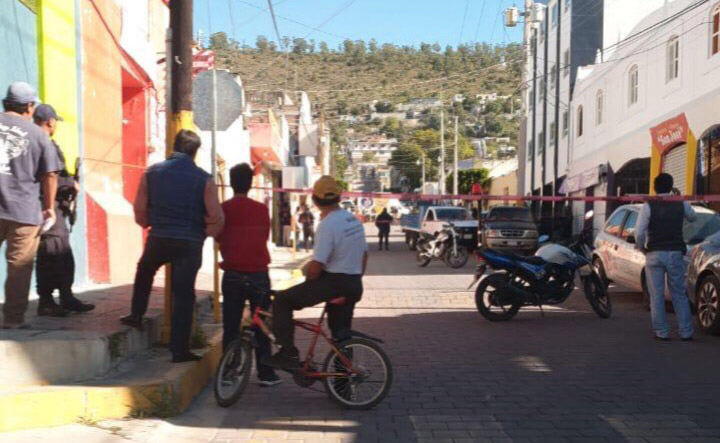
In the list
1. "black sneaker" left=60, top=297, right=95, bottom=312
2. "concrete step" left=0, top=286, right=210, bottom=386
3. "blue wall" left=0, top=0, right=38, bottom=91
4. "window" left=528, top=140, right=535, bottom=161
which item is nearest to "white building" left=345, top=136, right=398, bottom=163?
"window" left=528, top=140, right=535, bottom=161

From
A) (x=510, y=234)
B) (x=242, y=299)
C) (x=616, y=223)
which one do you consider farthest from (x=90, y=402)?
(x=510, y=234)

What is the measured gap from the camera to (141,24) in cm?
1353

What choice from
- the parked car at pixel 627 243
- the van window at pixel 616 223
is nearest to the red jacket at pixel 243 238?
the parked car at pixel 627 243

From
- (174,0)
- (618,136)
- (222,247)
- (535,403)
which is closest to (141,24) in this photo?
(174,0)

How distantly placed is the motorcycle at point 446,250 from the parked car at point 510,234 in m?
4.08

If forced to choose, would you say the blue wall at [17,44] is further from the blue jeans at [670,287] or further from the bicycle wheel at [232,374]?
the blue jeans at [670,287]

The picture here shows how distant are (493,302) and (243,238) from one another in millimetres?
5179

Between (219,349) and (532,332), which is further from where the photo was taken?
(532,332)

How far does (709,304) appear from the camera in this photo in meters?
8.78

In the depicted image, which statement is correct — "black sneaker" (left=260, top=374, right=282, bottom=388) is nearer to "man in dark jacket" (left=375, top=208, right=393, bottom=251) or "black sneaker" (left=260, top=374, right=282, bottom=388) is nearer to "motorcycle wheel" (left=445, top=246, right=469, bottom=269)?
"motorcycle wheel" (left=445, top=246, right=469, bottom=269)

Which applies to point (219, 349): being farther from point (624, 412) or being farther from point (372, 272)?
point (372, 272)

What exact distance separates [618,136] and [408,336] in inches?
845

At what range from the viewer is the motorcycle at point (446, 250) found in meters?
20.4

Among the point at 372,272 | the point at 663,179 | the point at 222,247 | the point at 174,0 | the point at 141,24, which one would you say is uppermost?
the point at 141,24
